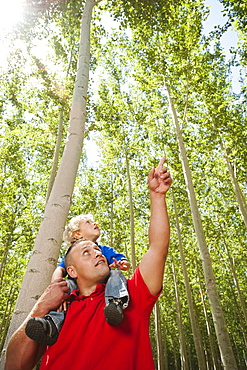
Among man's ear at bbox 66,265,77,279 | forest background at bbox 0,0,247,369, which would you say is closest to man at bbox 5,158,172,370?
man's ear at bbox 66,265,77,279

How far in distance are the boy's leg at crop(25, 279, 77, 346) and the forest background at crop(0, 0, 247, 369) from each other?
228 inches

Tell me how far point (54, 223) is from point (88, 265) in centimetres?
107

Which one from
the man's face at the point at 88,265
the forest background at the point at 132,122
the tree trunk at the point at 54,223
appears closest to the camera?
the man's face at the point at 88,265

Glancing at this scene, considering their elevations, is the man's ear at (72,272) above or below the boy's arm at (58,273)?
below

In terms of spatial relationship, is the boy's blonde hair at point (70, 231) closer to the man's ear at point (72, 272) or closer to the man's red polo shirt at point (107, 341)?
the man's ear at point (72, 272)

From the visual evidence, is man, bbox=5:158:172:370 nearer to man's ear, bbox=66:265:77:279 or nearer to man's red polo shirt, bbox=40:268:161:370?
man's red polo shirt, bbox=40:268:161:370

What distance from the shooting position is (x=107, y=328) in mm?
1278

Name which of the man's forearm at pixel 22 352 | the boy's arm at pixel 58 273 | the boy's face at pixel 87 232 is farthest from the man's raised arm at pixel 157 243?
the boy's face at pixel 87 232

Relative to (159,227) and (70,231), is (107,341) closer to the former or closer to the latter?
(159,227)

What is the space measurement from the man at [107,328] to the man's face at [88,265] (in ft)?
0.35

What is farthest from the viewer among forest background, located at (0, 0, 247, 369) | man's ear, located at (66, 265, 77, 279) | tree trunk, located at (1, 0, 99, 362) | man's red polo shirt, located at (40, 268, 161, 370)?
forest background, located at (0, 0, 247, 369)

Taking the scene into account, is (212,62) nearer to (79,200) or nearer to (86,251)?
(79,200)

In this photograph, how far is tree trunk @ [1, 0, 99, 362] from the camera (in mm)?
2148

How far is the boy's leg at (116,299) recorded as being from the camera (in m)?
1.21
